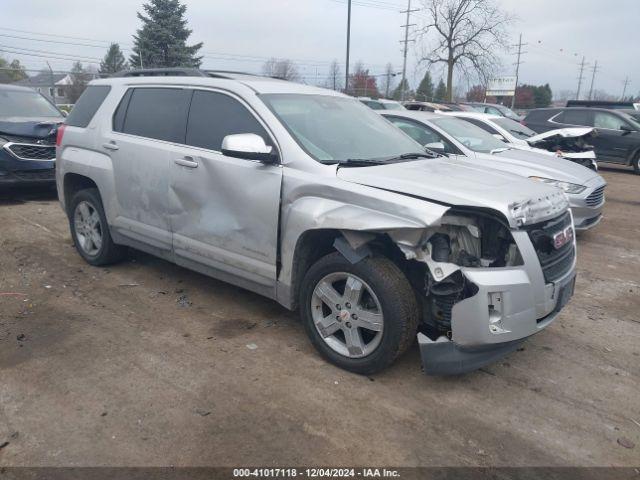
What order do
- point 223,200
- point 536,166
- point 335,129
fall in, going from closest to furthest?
point 223,200 < point 335,129 < point 536,166

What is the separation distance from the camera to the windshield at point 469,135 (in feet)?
25.1

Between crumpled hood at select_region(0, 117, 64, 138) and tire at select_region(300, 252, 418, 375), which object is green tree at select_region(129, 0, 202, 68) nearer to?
crumpled hood at select_region(0, 117, 64, 138)

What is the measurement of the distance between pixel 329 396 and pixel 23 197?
7.91 m

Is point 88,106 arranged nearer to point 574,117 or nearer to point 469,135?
point 469,135

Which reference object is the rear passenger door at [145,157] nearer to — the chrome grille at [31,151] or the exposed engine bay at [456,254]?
the exposed engine bay at [456,254]

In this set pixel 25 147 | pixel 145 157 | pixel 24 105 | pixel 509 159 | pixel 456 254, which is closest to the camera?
pixel 456 254

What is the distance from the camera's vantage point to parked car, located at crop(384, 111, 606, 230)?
266 inches

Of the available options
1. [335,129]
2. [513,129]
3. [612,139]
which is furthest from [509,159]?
[612,139]

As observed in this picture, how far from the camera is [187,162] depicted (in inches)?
164

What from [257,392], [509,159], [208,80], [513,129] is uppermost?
[208,80]

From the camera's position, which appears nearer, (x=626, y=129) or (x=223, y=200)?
(x=223, y=200)

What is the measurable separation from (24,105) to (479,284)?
940 centimetres

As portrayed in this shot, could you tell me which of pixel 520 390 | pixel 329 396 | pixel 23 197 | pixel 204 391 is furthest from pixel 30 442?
pixel 23 197

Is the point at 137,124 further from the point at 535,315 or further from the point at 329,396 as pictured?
the point at 535,315
